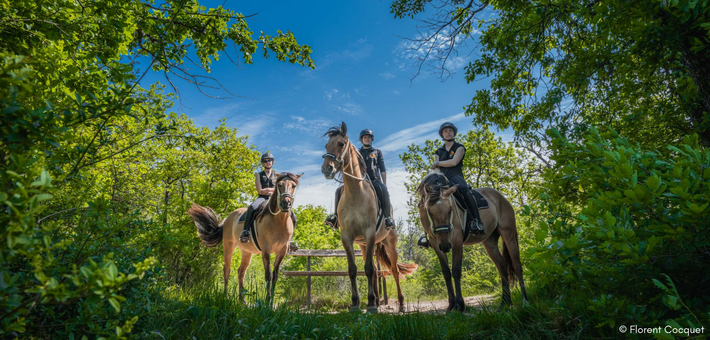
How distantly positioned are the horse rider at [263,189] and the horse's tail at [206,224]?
66.9 inches

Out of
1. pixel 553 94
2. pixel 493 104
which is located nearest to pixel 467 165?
pixel 493 104

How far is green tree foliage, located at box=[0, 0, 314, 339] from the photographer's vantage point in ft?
3.28

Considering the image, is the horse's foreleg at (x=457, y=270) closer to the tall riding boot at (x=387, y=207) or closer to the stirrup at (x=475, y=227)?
the stirrup at (x=475, y=227)

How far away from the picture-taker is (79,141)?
2934 millimetres

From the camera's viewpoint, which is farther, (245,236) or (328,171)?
(245,236)

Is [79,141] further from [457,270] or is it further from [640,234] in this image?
[457,270]

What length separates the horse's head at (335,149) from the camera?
17.7 ft

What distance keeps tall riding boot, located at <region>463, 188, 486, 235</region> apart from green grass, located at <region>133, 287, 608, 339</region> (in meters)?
2.03

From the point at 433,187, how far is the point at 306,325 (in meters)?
2.87

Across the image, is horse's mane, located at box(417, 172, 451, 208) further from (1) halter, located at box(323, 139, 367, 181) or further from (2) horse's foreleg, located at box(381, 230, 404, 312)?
(2) horse's foreleg, located at box(381, 230, 404, 312)

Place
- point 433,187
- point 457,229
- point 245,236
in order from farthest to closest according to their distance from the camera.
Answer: point 245,236 < point 457,229 < point 433,187

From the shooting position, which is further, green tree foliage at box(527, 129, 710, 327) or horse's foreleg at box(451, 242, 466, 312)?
horse's foreleg at box(451, 242, 466, 312)

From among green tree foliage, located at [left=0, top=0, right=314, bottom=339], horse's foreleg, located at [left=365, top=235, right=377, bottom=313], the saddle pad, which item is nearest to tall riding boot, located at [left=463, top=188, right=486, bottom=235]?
the saddle pad

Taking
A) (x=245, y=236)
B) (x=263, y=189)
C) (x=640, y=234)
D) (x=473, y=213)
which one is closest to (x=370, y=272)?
(x=473, y=213)
